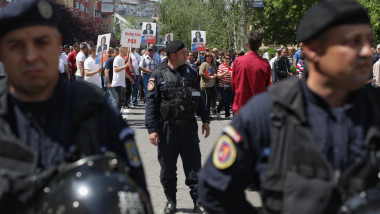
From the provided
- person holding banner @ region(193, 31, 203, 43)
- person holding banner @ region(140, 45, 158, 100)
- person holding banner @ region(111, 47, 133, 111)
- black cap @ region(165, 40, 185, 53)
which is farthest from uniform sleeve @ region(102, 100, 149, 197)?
person holding banner @ region(193, 31, 203, 43)

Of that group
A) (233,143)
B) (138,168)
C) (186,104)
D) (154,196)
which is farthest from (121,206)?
(154,196)

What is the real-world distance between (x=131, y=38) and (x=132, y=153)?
16.0 metres

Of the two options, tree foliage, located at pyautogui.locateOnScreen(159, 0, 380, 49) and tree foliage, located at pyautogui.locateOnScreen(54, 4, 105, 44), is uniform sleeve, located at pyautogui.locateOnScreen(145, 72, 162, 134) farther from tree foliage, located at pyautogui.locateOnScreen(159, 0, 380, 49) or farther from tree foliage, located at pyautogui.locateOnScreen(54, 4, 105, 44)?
tree foliage, located at pyautogui.locateOnScreen(54, 4, 105, 44)

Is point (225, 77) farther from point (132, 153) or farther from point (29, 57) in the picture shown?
point (29, 57)

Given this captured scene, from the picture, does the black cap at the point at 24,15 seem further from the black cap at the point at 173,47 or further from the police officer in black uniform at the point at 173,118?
the black cap at the point at 173,47

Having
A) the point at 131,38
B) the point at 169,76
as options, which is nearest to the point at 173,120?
the point at 169,76

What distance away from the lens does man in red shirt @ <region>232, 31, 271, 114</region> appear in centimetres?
768

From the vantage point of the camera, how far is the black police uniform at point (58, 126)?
2.35m

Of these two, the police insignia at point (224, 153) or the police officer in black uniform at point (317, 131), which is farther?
the police insignia at point (224, 153)

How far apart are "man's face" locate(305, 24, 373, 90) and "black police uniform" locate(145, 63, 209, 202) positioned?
13.3 feet

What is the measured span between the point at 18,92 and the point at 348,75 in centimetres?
126

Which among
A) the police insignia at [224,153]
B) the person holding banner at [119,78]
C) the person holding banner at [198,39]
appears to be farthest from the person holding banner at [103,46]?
the police insignia at [224,153]

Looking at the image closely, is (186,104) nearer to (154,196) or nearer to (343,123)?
(154,196)

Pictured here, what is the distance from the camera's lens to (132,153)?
2.54 meters
